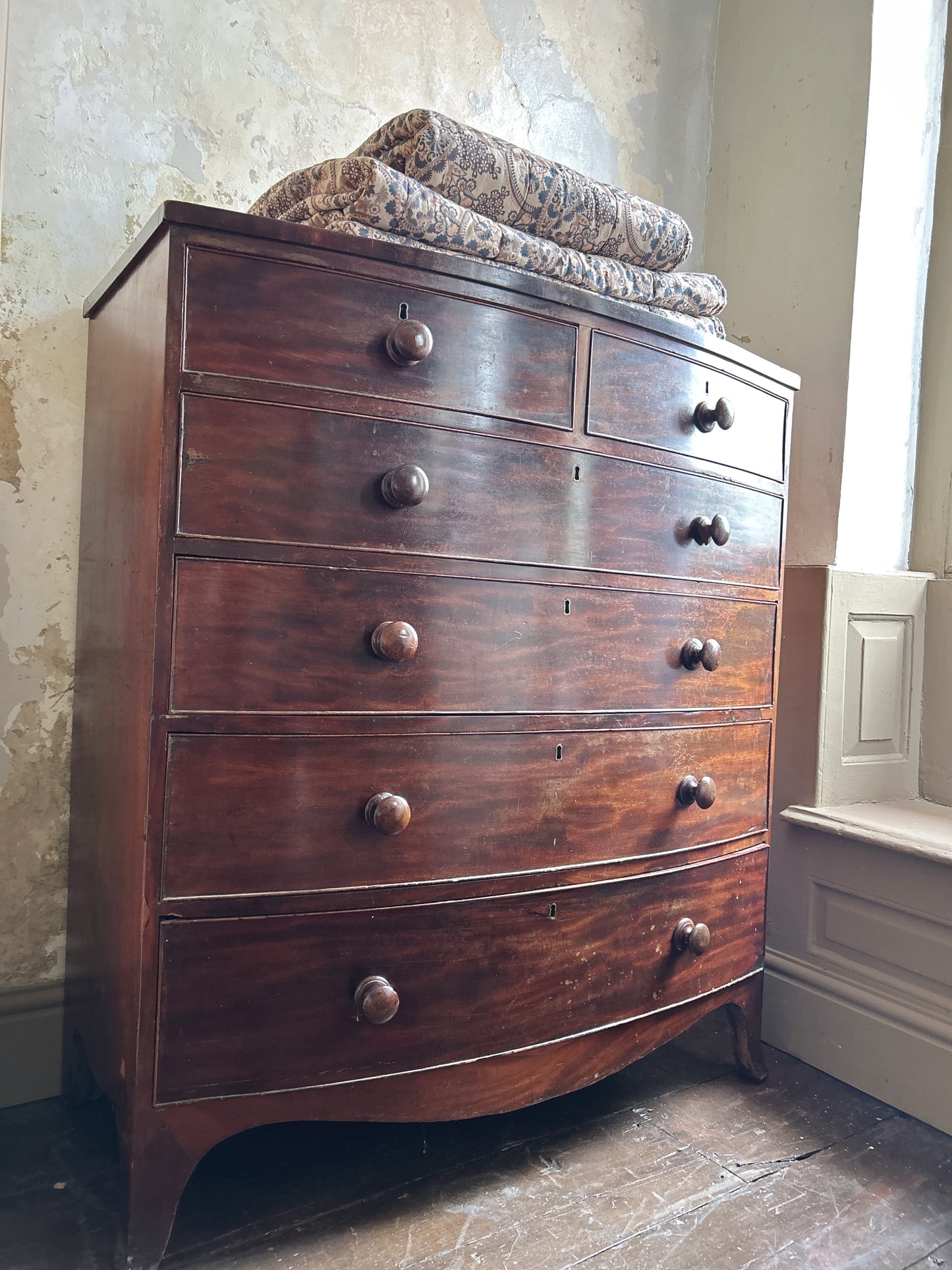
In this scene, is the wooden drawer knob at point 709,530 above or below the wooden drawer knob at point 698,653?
above

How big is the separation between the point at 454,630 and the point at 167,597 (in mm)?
381

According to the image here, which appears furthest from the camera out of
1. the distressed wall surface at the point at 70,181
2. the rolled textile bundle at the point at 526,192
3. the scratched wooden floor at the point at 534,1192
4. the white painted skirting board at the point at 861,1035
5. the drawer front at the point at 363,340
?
the white painted skirting board at the point at 861,1035

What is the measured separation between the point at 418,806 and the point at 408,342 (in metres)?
0.61

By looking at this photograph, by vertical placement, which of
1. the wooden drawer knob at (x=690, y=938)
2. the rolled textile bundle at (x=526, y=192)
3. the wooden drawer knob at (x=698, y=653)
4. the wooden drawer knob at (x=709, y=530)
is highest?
the rolled textile bundle at (x=526, y=192)

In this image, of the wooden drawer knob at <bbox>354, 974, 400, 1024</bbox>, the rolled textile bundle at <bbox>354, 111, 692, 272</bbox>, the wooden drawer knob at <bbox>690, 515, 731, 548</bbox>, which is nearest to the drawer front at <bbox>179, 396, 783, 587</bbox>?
the wooden drawer knob at <bbox>690, 515, 731, 548</bbox>

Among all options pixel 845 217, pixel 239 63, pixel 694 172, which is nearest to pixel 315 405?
pixel 239 63

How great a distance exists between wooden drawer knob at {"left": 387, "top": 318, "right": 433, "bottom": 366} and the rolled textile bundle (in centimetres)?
33

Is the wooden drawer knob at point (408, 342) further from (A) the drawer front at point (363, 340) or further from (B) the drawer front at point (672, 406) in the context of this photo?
(B) the drawer front at point (672, 406)

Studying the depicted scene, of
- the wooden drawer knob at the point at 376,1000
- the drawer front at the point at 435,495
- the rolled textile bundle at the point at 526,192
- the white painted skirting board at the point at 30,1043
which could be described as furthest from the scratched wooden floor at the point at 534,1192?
the rolled textile bundle at the point at 526,192

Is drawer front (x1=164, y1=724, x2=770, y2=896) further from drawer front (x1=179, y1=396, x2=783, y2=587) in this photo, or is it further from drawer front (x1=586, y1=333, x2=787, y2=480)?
drawer front (x1=586, y1=333, x2=787, y2=480)

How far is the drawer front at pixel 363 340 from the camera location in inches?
45.9

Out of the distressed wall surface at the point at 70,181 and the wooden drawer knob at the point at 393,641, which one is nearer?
the wooden drawer knob at the point at 393,641

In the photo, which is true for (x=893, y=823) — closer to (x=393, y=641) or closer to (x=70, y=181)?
(x=393, y=641)

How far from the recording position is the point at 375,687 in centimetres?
126
